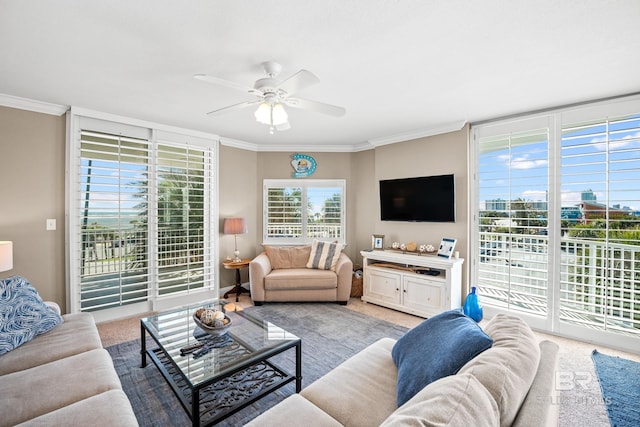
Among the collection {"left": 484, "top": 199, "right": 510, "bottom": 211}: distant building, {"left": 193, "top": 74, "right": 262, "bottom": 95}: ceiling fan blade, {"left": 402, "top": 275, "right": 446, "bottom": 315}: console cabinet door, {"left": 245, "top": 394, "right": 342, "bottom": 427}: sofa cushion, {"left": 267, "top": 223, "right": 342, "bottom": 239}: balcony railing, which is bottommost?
{"left": 402, "top": 275, "right": 446, "bottom": 315}: console cabinet door

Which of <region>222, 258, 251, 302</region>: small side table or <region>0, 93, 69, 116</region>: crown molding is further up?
<region>0, 93, 69, 116</region>: crown molding

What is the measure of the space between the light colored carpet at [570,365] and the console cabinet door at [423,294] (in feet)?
0.55

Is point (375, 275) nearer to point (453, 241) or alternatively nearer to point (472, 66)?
point (453, 241)

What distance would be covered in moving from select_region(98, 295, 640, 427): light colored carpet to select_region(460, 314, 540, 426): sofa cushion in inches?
6.9

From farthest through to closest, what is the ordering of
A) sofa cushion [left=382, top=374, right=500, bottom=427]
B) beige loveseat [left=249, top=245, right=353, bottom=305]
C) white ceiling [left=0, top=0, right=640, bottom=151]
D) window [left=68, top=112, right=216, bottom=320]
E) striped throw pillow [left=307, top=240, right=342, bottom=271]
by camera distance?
striped throw pillow [left=307, top=240, right=342, bottom=271] < beige loveseat [left=249, top=245, right=353, bottom=305] < window [left=68, top=112, right=216, bottom=320] < white ceiling [left=0, top=0, right=640, bottom=151] < sofa cushion [left=382, top=374, right=500, bottom=427]

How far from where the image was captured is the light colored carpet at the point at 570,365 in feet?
6.35

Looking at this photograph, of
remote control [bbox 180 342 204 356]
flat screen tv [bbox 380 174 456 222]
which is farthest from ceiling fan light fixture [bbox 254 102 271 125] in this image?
flat screen tv [bbox 380 174 456 222]

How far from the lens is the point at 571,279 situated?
3027 mm

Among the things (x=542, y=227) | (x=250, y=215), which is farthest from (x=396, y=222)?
(x=250, y=215)

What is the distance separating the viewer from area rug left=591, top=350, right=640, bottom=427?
1.93 metres

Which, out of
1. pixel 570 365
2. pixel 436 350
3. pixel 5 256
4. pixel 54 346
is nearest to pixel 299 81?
pixel 436 350

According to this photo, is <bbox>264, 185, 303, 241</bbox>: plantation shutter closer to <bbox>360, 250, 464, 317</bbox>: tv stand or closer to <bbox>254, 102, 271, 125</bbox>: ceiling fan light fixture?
<bbox>360, 250, 464, 317</bbox>: tv stand

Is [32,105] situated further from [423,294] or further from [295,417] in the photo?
[423,294]

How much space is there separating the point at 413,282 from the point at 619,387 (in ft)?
6.29
